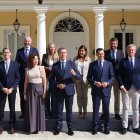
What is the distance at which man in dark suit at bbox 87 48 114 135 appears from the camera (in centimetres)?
768

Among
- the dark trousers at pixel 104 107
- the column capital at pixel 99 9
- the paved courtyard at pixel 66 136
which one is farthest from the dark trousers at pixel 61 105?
the column capital at pixel 99 9

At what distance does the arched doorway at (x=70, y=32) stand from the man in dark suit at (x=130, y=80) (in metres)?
10.3

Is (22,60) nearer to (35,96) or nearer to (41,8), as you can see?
(35,96)

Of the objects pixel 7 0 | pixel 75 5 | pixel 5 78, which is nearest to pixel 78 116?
pixel 5 78

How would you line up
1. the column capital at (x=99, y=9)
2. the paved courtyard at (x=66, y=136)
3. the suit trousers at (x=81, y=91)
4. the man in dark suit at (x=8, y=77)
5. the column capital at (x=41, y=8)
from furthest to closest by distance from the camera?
the column capital at (x=99, y=9), the column capital at (x=41, y=8), the suit trousers at (x=81, y=91), the man in dark suit at (x=8, y=77), the paved courtyard at (x=66, y=136)

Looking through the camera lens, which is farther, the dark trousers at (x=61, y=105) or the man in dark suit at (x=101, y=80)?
the dark trousers at (x=61, y=105)

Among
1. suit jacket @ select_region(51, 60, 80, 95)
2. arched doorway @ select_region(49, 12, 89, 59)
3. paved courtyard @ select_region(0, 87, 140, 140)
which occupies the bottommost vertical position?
paved courtyard @ select_region(0, 87, 140, 140)

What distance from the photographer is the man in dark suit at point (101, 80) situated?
768 cm

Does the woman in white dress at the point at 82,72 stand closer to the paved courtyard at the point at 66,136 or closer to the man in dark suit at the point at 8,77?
the paved courtyard at the point at 66,136

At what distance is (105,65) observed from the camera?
769cm

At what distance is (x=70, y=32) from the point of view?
1808 cm

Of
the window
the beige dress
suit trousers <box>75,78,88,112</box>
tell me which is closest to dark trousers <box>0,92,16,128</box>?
the beige dress

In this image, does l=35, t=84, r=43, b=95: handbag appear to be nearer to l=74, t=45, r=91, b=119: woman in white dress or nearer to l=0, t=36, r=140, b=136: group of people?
l=0, t=36, r=140, b=136: group of people

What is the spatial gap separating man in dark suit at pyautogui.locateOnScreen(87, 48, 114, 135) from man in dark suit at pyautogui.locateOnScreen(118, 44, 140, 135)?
9.3 inches
